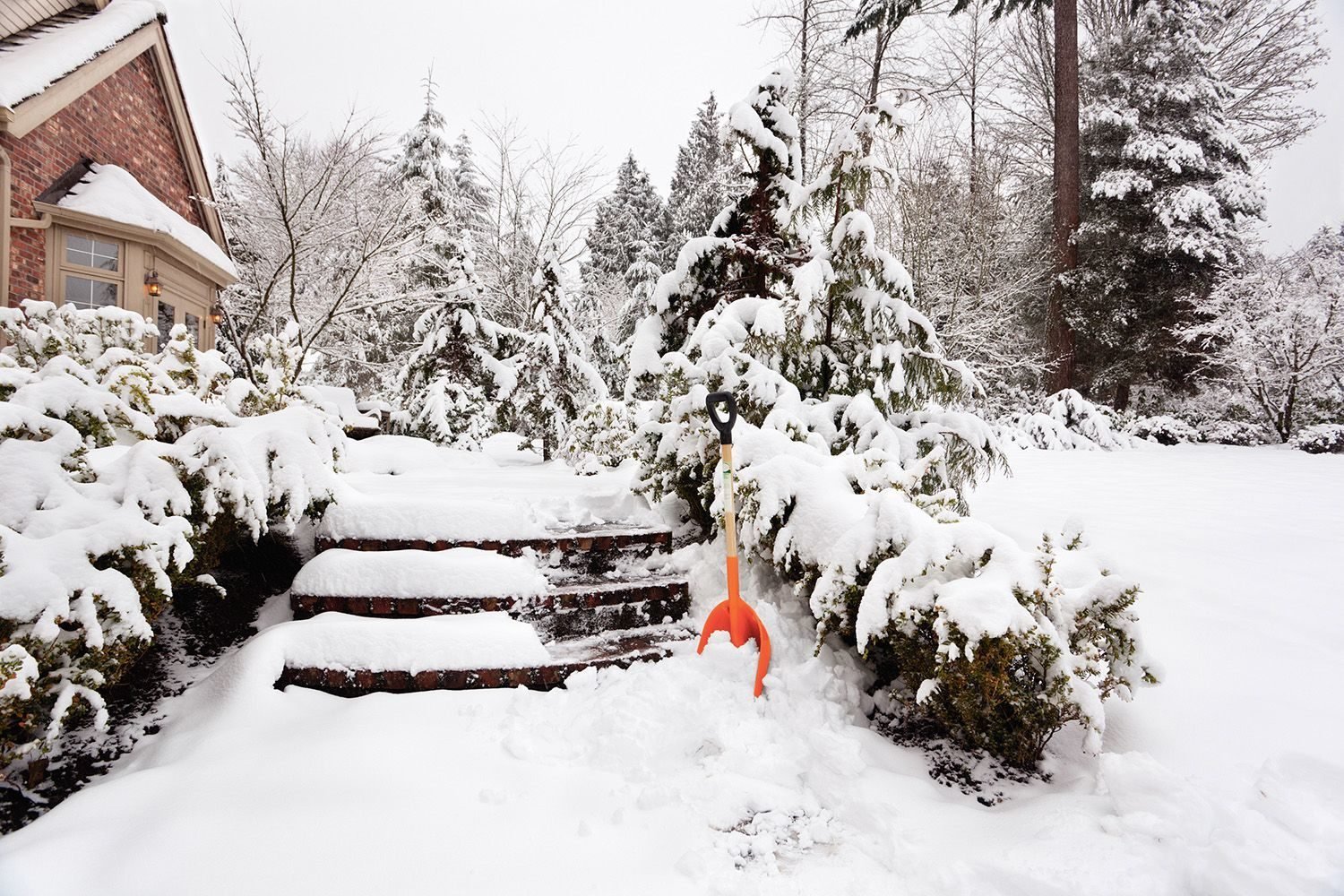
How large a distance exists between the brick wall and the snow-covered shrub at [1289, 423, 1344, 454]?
16133 mm

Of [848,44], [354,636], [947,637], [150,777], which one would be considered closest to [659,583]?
[354,636]

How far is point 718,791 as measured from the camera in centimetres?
209

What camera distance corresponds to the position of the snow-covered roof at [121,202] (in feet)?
23.0

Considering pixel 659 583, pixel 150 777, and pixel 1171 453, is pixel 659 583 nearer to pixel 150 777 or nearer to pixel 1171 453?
pixel 150 777

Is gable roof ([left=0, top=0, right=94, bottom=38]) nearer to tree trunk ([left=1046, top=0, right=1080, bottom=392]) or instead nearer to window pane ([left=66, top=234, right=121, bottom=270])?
window pane ([left=66, top=234, right=121, bottom=270])

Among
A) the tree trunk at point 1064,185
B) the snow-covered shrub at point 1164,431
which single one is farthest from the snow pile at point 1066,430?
the tree trunk at point 1064,185

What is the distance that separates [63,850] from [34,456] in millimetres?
1450

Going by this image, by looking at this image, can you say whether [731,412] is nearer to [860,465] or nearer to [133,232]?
[860,465]

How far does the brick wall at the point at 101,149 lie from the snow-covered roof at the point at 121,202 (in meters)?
0.22

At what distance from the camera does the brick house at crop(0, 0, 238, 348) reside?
6.41m

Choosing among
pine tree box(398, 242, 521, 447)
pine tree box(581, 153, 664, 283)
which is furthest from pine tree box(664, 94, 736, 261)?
pine tree box(398, 242, 521, 447)

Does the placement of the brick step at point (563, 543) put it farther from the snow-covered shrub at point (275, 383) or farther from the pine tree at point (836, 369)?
the snow-covered shrub at point (275, 383)

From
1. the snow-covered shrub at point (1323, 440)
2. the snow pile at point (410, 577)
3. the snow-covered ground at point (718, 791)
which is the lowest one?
the snow-covered ground at point (718, 791)

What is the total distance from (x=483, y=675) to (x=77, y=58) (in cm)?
923
